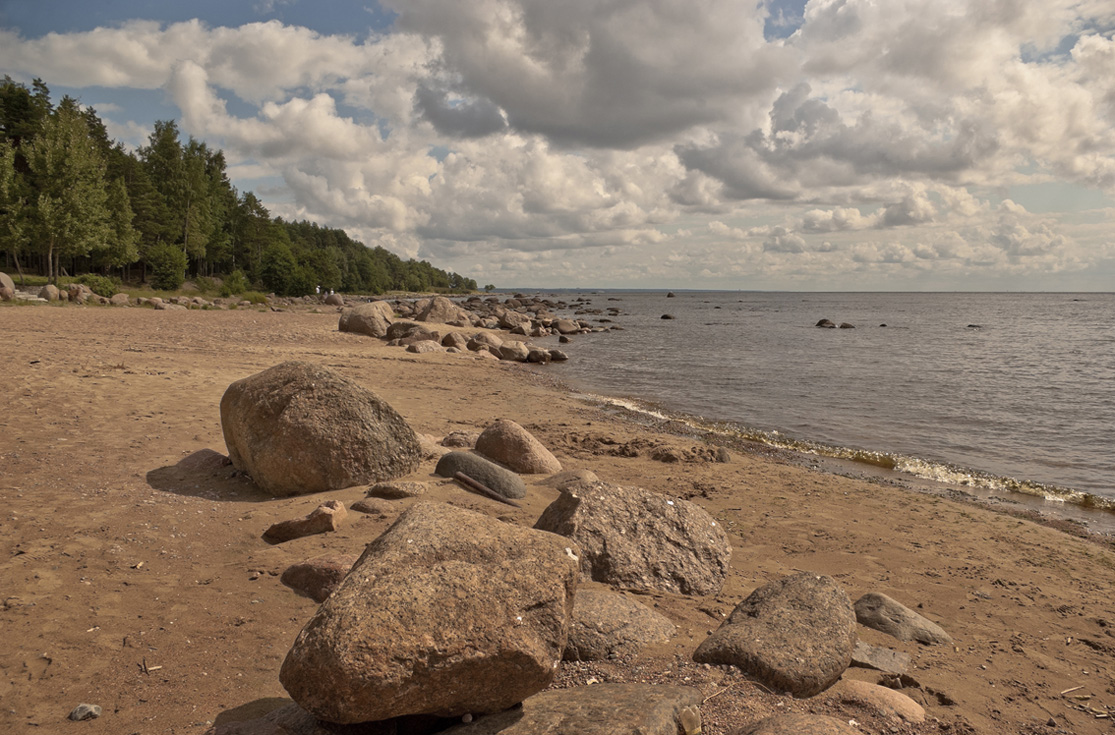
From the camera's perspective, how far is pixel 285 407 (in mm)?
7492

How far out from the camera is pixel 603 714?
330 centimetres

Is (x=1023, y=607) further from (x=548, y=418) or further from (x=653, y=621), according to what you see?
(x=548, y=418)

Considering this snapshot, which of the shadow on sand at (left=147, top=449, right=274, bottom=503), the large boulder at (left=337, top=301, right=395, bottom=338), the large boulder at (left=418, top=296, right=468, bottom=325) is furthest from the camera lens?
the large boulder at (left=418, top=296, right=468, bottom=325)

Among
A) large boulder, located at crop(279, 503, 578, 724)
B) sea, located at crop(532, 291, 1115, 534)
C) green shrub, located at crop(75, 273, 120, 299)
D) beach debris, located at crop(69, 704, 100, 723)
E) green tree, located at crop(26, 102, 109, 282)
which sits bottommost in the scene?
sea, located at crop(532, 291, 1115, 534)

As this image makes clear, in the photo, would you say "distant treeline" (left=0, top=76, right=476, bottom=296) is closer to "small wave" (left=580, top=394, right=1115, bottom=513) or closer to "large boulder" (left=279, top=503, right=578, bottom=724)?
"small wave" (left=580, top=394, right=1115, bottom=513)

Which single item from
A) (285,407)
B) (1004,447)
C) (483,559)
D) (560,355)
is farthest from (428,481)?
(560,355)

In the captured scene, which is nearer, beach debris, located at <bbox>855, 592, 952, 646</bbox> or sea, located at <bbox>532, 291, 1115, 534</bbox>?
beach debris, located at <bbox>855, 592, 952, 646</bbox>

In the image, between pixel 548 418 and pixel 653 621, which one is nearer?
pixel 653 621

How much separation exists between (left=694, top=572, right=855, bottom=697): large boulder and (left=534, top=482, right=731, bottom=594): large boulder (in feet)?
3.37

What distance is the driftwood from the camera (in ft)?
26.7

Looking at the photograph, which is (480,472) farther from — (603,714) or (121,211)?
(121,211)

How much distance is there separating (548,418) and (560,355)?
16375 millimetres

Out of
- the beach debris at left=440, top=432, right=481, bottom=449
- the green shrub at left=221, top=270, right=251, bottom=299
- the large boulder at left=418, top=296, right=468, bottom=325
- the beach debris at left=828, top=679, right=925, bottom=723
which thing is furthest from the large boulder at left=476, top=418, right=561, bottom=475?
the green shrub at left=221, top=270, right=251, bottom=299

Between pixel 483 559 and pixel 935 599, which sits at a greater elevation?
pixel 483 559
